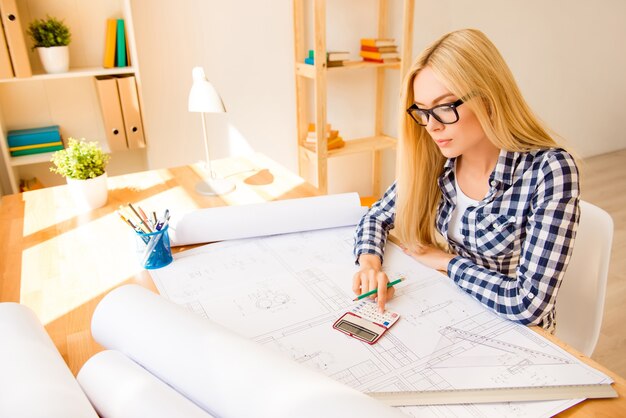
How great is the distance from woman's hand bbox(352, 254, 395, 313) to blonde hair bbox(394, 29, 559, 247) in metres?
0.18

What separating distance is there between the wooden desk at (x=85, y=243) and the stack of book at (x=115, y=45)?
0.90 m

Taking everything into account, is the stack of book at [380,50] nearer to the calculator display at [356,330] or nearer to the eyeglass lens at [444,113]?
the eyeglass lens at [444,113]

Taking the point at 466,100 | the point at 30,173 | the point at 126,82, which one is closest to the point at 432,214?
the point at 466,100

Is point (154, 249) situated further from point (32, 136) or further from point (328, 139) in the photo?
point (328, 139)

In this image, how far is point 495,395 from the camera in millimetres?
738

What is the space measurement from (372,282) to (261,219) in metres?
0.40

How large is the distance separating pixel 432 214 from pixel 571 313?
1.38 ft

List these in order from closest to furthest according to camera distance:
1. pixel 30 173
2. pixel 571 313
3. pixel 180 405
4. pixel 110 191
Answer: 1. pixel 180 405
2. pixel 571 313
3. pixel 110 191
4. pixel 30 173

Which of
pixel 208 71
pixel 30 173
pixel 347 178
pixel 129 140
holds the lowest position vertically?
pixel 347 178

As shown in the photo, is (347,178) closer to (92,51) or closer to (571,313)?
(92,51)

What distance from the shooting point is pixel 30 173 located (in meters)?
2.59

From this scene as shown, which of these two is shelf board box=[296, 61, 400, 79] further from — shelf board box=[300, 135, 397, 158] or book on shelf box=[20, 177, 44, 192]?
book on shelf box=[20, 177, 44, 192]

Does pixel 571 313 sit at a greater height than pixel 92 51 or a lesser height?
lesser

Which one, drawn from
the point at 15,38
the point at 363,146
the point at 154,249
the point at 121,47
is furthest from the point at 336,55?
the point at 154,249
